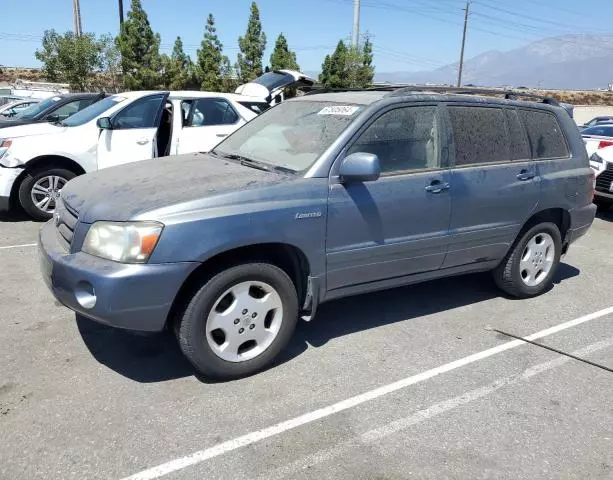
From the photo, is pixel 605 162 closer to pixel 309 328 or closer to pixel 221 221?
pixel 309 328

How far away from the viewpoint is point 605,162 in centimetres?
864

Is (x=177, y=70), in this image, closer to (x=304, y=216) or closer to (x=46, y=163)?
(x=46, y=163)

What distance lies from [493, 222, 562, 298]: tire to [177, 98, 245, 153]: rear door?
14.4ft

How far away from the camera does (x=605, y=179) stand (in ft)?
28.3

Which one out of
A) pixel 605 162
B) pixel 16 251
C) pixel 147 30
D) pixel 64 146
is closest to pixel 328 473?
pixel 16 251

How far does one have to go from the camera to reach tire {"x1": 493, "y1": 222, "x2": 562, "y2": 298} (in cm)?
481

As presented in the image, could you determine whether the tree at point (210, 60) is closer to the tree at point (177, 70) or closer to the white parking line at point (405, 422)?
the tree at point (177, 70)

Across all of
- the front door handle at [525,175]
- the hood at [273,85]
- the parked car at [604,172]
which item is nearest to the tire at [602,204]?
the parked car at [604,172]

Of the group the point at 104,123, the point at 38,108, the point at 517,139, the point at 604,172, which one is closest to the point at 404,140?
the point at 517,139

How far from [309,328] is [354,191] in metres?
1.22

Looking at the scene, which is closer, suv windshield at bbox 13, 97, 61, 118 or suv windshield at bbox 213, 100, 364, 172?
suv windshield at bbox 213, 100, 364, 172

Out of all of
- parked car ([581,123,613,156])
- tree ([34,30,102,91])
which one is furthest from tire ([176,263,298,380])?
tree ([34,30,102,91])

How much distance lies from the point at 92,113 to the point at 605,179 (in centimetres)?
783

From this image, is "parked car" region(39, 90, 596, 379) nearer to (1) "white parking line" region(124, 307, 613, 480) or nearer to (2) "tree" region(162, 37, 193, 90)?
(1) "white parking line" region(124, 307, 613, 480)
